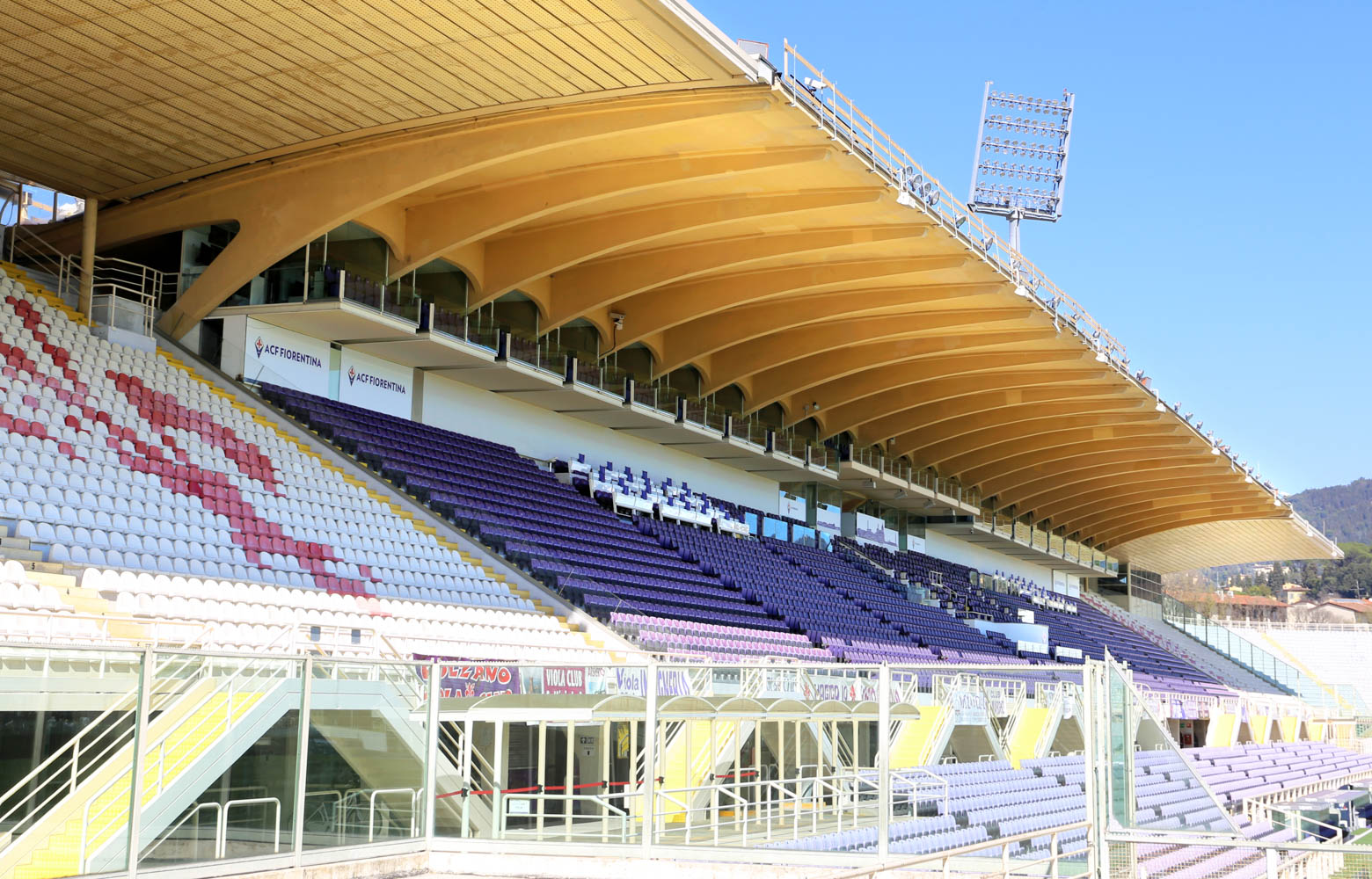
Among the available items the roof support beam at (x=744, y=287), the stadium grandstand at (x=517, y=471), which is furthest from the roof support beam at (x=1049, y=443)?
the roof support beam at (x=744, y=287)

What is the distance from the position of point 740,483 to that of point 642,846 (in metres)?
26.3

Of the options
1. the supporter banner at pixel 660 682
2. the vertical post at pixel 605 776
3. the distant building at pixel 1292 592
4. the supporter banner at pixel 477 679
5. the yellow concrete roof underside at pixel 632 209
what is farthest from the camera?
the distant building at pixel 1292 592

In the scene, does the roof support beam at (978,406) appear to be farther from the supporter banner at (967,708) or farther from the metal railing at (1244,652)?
the metal railing at (1244,652)

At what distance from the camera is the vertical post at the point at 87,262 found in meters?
20.6

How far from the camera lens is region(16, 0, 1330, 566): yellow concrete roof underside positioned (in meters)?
16.5

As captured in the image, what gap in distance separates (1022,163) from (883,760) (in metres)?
45.1

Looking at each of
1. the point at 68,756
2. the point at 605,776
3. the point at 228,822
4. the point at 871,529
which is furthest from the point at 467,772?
the point at 871,529

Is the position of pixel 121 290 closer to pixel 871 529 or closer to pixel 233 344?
pixel 233 344

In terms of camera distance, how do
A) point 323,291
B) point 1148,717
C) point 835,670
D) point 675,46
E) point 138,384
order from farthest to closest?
point 323,291 < point 138,384 < point 675,46 < point 1148,717 < point 835,670

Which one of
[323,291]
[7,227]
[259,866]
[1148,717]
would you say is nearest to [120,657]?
[259,866]

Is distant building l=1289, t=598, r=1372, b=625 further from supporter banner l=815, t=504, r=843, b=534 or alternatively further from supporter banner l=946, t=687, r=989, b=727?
supporter banner l=946, t=687, r=989, b=727

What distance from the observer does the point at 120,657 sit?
26.0 ft

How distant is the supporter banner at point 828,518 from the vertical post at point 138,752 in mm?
31726

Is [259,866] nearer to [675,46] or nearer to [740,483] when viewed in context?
[675,46]
